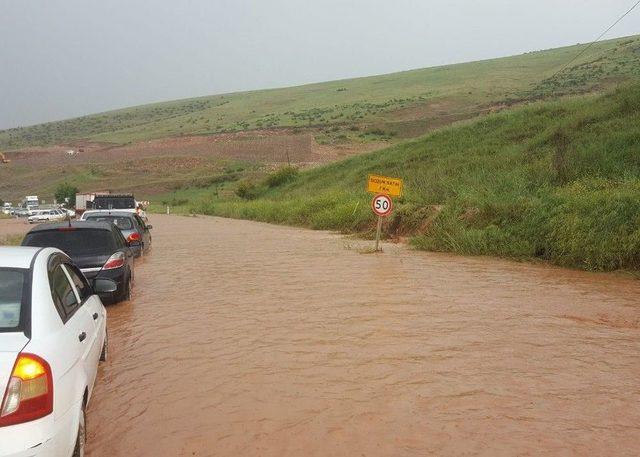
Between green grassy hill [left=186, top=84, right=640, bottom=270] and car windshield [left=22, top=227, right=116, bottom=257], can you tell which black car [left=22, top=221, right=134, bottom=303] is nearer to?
car windshield [left=22, top=227, right=116, bottom=257]

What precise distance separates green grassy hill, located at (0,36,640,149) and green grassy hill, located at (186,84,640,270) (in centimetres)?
2894

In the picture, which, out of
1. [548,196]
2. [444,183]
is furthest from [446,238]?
[444,183]

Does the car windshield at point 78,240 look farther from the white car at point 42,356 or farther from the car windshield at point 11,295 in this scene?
the car windshield at point 11,295

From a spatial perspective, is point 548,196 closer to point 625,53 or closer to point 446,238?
point 446,238

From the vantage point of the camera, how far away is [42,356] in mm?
3377

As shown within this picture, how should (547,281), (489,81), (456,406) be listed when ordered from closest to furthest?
(456,406) → (547,281) → (489,81)

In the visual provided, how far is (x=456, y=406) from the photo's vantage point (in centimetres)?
518

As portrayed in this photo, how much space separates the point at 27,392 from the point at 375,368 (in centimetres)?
365

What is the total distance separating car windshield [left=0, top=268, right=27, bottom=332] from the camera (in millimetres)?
3773

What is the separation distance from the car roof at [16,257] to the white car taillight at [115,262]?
444 centimetres

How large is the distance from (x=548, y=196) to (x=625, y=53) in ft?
229

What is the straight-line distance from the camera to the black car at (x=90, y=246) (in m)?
8.98

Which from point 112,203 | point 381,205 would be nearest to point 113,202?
point 112,203

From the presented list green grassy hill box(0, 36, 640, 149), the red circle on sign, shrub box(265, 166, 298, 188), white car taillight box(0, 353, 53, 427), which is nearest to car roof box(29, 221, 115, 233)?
white car taillight box(0, 353, 53, 427)
